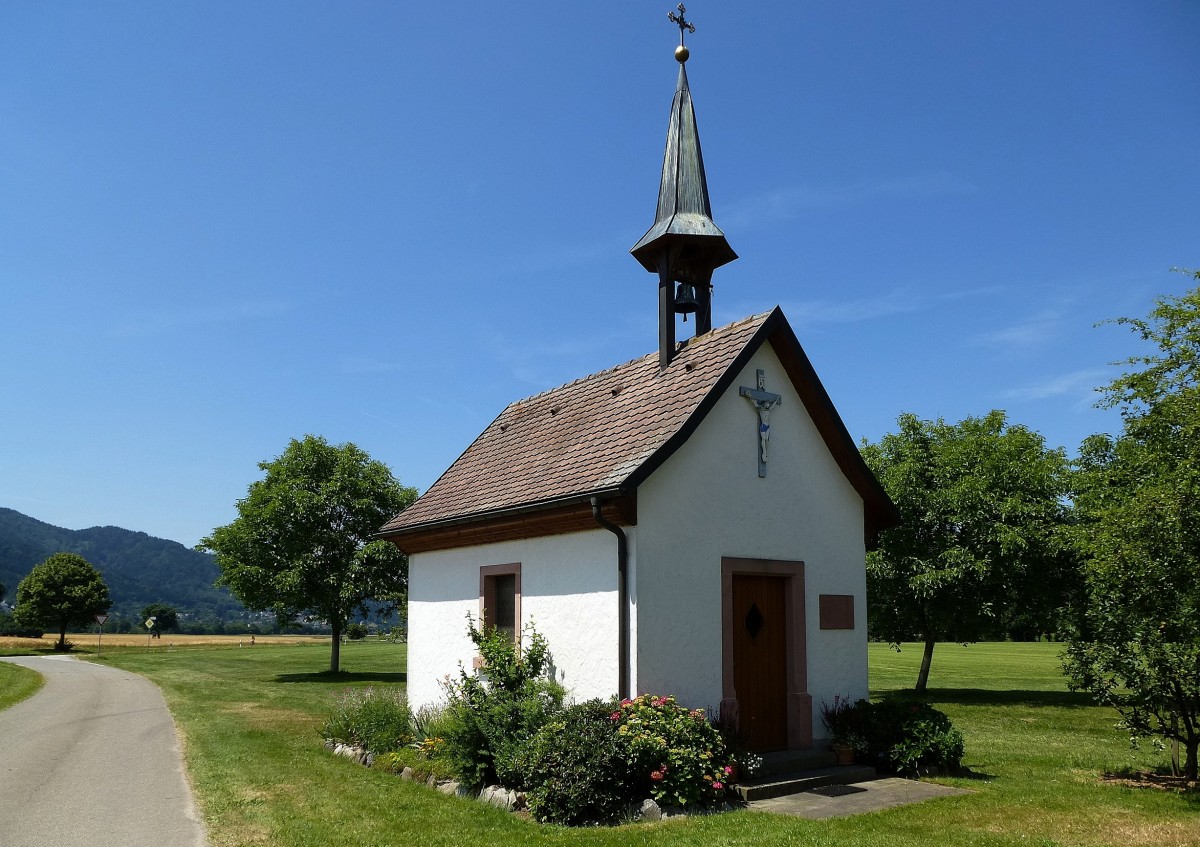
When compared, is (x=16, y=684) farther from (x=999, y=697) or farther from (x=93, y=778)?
(x=999, y=697)

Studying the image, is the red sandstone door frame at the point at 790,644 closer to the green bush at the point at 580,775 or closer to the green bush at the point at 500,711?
the green bush at the point at 580,775

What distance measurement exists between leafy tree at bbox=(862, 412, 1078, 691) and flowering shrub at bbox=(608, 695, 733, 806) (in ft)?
53.8

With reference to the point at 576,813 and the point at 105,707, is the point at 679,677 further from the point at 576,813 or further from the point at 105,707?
the point at 105,707

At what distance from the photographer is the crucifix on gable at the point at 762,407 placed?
Answer: 12930mm

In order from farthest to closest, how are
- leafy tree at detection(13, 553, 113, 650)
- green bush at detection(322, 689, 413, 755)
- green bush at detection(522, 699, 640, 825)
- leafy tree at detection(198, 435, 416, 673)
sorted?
leafy tree at detection(13, 553, 113, 650)
leafy tree at detection(198, 435, 416, 673)
green bush at detection(322, 689, 413, 755)
green bush at detection(522, 699, 640, 825)

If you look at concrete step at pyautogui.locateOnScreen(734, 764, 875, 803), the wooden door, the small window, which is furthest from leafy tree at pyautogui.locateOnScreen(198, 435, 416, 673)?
concrete step at pyautogui.locateOnScreen(734, 764, 875, 803)

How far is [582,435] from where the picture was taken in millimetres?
14367

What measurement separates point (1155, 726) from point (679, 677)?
23.3ft

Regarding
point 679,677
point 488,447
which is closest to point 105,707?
point 488,447

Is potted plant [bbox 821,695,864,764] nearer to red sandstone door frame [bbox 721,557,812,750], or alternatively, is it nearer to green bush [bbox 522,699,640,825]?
red sandstone door frame [bbox 721,557,812,750]

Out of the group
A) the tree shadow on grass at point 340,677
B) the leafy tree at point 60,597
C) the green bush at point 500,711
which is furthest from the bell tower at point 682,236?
the leafy tree at point 60,597

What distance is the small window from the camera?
13.8 m

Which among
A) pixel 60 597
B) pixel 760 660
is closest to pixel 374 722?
pixel 760 660

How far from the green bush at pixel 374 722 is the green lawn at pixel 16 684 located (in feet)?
43.4
